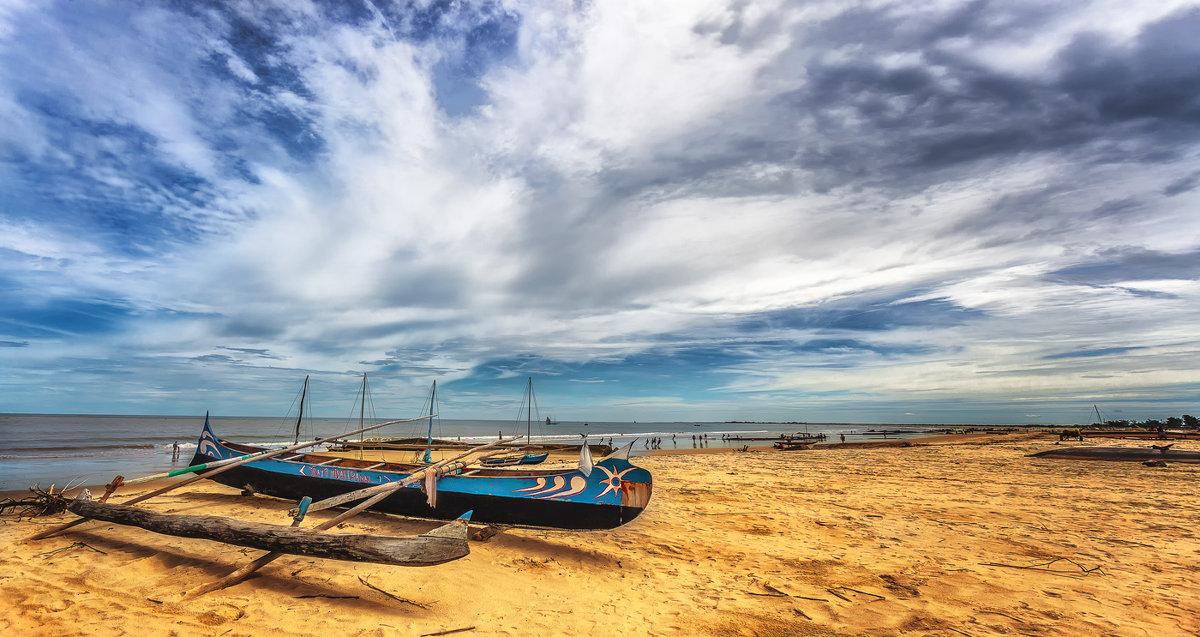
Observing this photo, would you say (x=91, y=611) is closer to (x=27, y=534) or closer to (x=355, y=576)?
(x=355, y=576)

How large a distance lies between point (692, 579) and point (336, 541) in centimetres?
442

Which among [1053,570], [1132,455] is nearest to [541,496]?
[1053,570]

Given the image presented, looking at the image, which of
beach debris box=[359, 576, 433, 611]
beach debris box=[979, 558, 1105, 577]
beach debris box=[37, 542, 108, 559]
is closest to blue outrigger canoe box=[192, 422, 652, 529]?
beach debris box=[359, 576, 433, 611]

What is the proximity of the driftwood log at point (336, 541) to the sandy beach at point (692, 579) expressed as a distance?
544mm

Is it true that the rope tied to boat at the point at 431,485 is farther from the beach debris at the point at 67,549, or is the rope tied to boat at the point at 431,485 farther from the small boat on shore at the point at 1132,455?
the small boat on shore at the point at 1132,455

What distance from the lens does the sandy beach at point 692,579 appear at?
15.0 feet

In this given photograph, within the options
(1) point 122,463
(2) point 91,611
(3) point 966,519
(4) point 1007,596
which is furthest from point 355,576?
(1) point 122,463

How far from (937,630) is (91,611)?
8.70 m

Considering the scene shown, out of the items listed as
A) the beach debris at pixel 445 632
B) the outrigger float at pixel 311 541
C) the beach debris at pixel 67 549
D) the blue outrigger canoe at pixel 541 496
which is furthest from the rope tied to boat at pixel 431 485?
the beach debris at pixel 67 549

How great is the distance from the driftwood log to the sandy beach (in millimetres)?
544

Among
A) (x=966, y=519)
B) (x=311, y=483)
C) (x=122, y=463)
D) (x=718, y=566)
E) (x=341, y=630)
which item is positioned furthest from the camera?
(x=122, y=463)

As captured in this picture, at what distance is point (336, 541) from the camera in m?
4.91

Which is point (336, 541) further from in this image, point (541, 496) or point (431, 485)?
point (541, 496)

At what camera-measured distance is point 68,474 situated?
16109 mm
